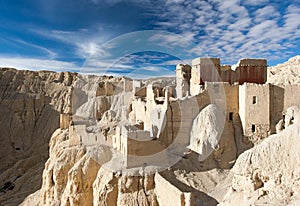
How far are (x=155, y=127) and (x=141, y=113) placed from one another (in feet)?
14.8

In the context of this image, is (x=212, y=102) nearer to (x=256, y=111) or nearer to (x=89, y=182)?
(x=256, y=111)

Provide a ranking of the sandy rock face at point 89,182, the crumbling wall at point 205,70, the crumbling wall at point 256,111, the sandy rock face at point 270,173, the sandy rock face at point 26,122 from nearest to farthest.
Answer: the sandy rock face at point 270,173
the sandy rock face at point 89,182
the crumbling wall at point 256,111
the crumbling wall at point 205,70
the sandy rock face at point 26,122

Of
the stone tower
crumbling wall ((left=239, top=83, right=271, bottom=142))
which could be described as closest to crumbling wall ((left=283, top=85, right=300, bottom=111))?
crumbling wall ((left=239, top=83, right=271, bottom=142))

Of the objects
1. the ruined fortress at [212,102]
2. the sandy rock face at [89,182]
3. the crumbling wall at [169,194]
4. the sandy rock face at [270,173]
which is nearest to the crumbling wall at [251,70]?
the ruined fortress at [212,102]

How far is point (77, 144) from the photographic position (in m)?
18.9

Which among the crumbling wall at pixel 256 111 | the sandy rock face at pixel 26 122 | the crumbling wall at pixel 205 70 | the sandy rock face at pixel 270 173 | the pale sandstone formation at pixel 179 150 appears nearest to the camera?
the sandy rock face at pixel 270 173

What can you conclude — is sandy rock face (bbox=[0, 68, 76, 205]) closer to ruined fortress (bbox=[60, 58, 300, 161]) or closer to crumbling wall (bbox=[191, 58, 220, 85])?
ruined fortress (bbox=[60, 58, 300, 161])

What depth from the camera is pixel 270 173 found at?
725 centimetres

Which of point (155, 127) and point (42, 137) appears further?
point (42, 137)

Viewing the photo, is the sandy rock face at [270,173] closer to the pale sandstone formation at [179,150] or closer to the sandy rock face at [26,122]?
the pale sandstone formation at [179,150]

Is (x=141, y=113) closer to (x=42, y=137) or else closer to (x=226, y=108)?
(x=226, y=108)

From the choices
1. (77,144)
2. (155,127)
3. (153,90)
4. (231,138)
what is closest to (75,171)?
(77,144)

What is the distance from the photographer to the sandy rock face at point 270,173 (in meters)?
6.66

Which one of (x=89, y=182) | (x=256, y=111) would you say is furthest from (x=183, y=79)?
(x=89, y=182)
